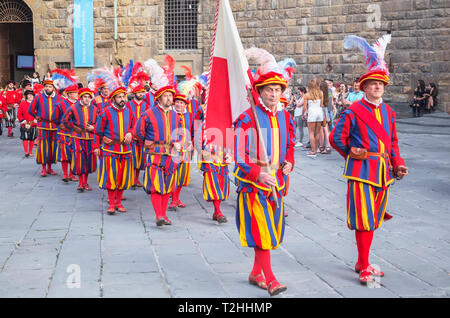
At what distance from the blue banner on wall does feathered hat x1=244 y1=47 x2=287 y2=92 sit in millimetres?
22226

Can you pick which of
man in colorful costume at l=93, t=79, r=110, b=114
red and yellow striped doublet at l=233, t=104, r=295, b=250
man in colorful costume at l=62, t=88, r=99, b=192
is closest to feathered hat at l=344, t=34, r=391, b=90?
red and yellow striped doublet at l=233, t=104, r=295, b=250

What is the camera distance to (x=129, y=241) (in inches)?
250

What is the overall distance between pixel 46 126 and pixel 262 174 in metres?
8.10

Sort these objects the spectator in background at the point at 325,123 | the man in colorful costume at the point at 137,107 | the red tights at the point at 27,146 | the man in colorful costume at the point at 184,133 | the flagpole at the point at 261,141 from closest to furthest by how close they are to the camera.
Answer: the flagpole at the point at 261,141, the man in colorful costume at the point at 184,133, the man in colorful costume at the point at 137,107, the spectator in background at the point at 325,123, the red tights at the point at 27,146

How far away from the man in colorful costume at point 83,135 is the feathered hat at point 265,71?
16.6 feet

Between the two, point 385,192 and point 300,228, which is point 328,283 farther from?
point 300,228

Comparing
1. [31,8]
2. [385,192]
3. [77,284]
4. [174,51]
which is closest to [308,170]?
[385,192]

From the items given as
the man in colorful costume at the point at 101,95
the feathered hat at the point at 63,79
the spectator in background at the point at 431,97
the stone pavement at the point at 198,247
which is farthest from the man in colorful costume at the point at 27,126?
the spectator in background at the point at 431,97

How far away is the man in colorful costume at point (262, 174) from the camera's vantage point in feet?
15.2

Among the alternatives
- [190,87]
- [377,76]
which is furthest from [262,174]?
[190,87]

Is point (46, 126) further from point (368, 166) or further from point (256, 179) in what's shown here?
point (368, 166)

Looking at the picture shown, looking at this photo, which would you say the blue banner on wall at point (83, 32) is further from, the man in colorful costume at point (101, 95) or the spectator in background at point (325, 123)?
the man in colorful costume at point (101, 95)

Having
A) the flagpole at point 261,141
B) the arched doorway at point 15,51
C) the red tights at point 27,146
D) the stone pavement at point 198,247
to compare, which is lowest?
the stone pavement at point 198,247

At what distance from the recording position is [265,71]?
500cm
